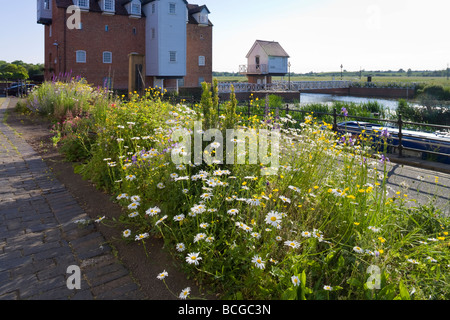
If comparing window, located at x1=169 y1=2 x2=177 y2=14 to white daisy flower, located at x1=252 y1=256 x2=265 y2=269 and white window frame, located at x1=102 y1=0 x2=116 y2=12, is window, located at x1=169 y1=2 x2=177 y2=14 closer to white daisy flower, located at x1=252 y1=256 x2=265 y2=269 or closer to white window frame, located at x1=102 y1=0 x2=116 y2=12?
white window frame, located at x1=102 y1=0 x2=116 y2=12

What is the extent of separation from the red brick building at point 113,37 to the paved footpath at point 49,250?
29.3 metres

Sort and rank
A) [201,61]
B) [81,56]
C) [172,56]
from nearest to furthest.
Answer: [81,56], [172,56], [201,61]

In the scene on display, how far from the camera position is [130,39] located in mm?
36875

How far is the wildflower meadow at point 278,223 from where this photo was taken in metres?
2.98

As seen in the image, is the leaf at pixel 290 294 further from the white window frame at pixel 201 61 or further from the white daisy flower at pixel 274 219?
the white window frame at pixel 201 61

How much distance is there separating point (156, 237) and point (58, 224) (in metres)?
1.34

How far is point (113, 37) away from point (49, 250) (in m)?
35.6

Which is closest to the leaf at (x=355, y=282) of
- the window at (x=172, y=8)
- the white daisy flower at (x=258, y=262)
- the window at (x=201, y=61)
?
the white daisy flower at (x=258, y=262)

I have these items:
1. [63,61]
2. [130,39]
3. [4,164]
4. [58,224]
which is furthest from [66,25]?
[58,224]

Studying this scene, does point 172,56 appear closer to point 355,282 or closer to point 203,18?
point 203,18

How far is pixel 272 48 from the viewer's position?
5647 cm

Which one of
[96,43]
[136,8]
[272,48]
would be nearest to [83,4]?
[96,43]

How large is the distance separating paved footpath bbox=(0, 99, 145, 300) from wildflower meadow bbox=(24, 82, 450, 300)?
1.10 feet

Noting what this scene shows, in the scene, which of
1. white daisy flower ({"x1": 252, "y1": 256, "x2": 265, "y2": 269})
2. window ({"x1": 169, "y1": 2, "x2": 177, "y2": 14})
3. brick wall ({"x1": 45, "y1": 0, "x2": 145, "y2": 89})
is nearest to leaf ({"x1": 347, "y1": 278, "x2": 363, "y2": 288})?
white daisy flower ({"x1": 252, "y1": 256, "x2": 265, "y2": 269})
